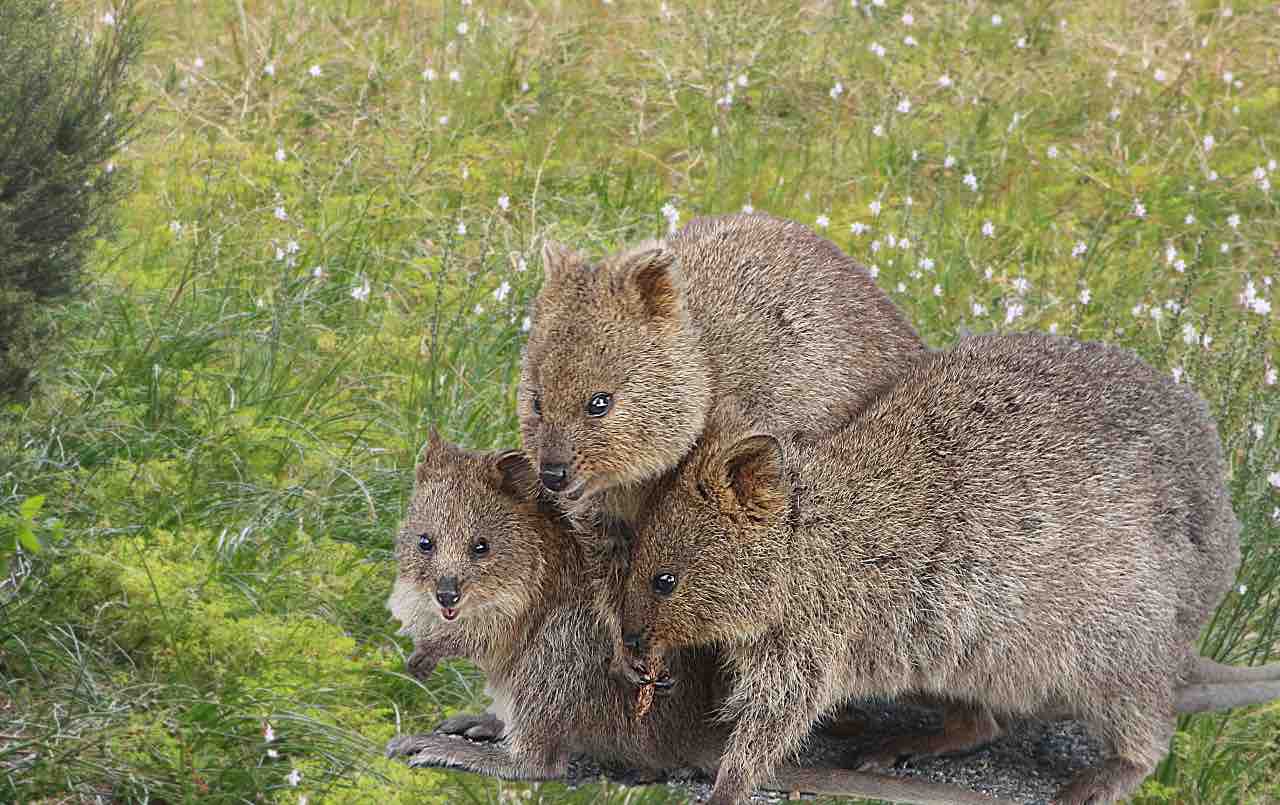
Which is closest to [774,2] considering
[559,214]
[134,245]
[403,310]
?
[559,214]

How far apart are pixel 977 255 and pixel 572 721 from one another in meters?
5.93

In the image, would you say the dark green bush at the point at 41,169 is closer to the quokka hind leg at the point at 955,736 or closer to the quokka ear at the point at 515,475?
the quokka ear at the point at 515,475

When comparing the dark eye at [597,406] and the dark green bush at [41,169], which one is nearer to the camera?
the dark eye at [597,406]

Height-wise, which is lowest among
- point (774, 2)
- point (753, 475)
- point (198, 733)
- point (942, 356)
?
point (198, 733)

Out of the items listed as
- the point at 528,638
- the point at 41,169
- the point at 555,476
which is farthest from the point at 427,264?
the point at 555,476

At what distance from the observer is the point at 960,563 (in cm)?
452

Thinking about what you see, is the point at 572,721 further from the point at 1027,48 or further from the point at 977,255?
the point at 1027,48

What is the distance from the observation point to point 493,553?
15.2ft

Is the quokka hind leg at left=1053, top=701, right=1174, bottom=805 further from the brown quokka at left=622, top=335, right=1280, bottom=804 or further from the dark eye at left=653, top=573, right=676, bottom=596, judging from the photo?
the dark eye at left=653, top=573, right=676, bottom=596

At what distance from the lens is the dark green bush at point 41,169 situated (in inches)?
218

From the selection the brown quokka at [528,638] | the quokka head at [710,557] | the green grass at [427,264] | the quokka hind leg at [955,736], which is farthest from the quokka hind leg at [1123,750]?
the green grass at [427,264]

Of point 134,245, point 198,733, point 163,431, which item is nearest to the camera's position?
point 198,733

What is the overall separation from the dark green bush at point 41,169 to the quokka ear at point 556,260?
6.15 ft

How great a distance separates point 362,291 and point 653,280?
376 cm
